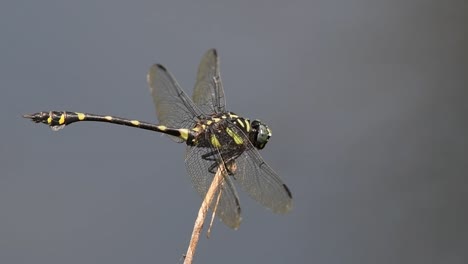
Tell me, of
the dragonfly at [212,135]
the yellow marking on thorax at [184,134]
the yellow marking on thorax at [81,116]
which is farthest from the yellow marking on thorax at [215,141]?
the yellow marking on thorax at [81,116]

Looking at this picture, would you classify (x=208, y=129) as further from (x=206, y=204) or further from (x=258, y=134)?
(x=206, y=204)

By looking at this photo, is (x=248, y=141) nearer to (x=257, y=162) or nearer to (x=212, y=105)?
(x=257, y=162)

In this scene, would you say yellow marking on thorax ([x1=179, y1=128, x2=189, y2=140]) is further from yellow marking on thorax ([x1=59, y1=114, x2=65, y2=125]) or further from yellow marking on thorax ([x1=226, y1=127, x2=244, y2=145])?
yellow marking on thorax ([x1=59, y1=114, x2=65, y2=125])

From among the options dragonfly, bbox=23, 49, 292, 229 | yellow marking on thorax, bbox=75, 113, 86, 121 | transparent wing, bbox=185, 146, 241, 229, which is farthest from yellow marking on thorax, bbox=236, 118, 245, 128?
yellow marking on thorax, bbox=75, 113, 86, 121

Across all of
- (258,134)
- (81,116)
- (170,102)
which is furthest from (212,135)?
(81,116)

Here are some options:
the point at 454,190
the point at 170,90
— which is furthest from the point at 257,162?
the point at 454,190

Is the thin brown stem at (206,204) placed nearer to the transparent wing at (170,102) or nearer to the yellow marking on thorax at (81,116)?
the transparent wing at (170,102)

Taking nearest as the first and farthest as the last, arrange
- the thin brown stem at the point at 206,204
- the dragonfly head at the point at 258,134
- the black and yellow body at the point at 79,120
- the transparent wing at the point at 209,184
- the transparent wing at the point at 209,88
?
the thin brown stem at the point at 206,204, the transparent wing at the point at 209,184, the black and yellow body at the point at 79,120, the dragonfly head at the point at 258,134, the transparent wing at the point at 209,88

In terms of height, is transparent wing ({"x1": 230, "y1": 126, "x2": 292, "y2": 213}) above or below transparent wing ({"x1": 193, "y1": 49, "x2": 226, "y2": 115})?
below
